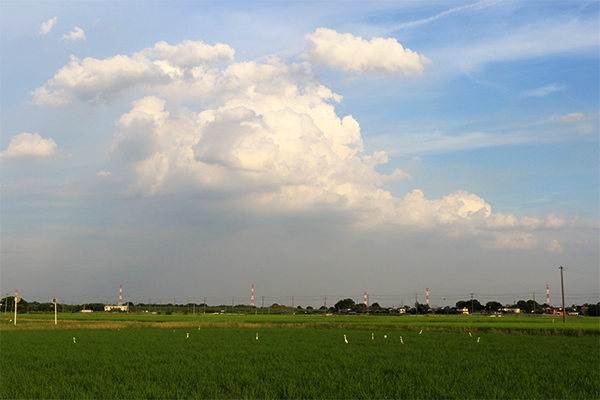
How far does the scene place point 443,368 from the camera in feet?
69.3

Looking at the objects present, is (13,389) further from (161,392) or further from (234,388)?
(234,388)

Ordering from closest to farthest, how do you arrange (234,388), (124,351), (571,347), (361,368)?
(234,388) < (361,368) < (124,351) < (571,347)

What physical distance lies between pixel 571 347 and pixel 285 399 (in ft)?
81.9

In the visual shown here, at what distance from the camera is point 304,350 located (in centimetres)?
2938

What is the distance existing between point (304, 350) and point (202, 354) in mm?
6296

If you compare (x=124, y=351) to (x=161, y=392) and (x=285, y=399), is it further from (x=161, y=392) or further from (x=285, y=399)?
(x=285, y=399)

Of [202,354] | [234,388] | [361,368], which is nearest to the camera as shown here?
[234,388]

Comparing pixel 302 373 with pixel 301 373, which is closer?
pixel 301 373

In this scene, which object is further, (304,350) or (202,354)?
(304,350)

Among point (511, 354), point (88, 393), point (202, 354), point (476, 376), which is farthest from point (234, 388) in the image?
point (511, 354)

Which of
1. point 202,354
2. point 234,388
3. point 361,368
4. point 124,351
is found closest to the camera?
point 234,388

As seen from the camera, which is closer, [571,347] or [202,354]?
[202,354]

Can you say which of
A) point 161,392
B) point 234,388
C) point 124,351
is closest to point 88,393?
point 161,392

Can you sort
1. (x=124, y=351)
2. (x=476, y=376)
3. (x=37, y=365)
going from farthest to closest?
(x=124, y=351) < (x=37, y=365) < (x=476, y=376)
